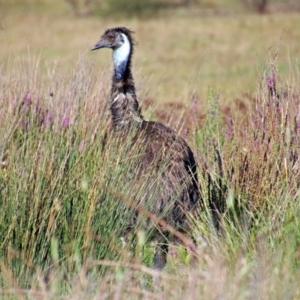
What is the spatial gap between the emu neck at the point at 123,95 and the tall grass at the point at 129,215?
5.6 inches

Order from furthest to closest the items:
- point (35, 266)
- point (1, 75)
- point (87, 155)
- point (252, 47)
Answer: point (252, 47) < point (1, 75) < point (87, 155) < point (35, 266)

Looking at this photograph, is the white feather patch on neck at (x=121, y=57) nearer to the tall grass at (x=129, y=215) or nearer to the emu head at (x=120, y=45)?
the emu head at (x=120, y=45)

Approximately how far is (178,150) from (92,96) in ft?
4.87

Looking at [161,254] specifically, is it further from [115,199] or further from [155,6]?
[155,6]

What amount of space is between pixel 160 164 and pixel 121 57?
1.58m

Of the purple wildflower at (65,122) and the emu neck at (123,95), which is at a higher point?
the emu neck at (123,95)

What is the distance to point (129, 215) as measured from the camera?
18.2ft

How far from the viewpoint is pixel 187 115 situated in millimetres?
8117

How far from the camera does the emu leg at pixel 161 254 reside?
565 cm

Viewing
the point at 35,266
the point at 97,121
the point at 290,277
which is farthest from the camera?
the point at 97,121

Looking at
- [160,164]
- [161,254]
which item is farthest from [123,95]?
[161,254]

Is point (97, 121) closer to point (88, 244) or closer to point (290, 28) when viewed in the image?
point (88, 244)

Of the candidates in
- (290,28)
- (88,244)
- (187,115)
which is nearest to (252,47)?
(290,28)

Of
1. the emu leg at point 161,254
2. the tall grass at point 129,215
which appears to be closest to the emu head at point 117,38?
the tall grass at point 129,215
